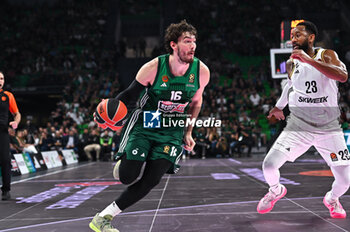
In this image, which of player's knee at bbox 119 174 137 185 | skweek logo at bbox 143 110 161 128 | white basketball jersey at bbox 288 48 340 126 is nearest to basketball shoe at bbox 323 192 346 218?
white basketball jersey at bbox 288 48 340 126

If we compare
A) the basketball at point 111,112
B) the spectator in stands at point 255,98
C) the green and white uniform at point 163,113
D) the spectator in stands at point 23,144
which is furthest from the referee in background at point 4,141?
the spectator in stands at point 255,98

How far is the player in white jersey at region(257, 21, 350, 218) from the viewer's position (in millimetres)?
4336

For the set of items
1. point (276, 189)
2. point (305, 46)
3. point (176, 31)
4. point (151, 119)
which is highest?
point (176, 31)

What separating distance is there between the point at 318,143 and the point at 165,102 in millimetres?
1886

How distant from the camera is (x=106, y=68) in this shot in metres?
28.1

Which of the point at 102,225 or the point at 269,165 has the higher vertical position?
the point at 269,165

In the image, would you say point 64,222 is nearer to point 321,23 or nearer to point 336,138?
point 336,138

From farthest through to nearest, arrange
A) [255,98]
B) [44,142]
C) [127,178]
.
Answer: [255,98] → [44,142] → [127,178]

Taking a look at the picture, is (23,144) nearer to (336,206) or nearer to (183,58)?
(183,58)

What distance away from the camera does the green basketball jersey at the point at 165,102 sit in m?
3.90

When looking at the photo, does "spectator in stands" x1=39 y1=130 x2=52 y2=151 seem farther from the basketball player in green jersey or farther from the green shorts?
the green shorts

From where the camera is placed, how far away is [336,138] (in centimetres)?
433

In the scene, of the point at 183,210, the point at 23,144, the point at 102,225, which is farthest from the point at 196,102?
the point at 23,144

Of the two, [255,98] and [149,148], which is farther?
[255,98]
